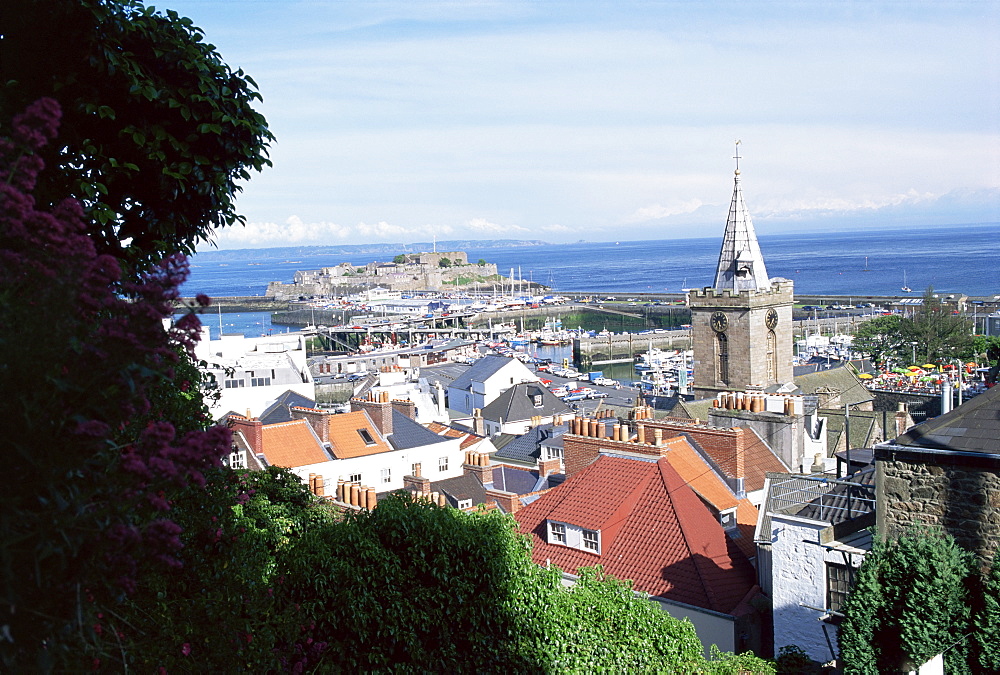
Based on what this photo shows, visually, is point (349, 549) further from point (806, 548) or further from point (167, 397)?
point (806, 548)

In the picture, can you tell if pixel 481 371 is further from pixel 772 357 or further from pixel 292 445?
pixel 292 445

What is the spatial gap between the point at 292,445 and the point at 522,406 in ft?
65.6

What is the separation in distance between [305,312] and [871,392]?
354 ft

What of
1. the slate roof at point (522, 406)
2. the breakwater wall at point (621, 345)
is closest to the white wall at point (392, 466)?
the slate roof at point (522, 406)

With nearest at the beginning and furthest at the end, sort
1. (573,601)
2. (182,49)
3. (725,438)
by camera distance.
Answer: (182,49) → (573,601) → (725,438)

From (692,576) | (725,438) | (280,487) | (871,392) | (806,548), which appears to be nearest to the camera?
(280,487)

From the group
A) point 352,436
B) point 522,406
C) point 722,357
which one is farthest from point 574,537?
point 522,406

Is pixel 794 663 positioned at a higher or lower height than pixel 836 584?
lower

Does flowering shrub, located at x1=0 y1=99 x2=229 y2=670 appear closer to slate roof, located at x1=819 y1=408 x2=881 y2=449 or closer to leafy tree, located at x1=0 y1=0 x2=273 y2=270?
leafy tree, located at x1=0 y1=0 x2=273 y2=270

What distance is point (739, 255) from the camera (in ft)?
112

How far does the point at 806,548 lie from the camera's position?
472 inches

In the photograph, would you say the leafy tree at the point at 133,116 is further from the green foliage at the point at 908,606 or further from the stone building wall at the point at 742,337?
the stone building wall at the point at 742,337

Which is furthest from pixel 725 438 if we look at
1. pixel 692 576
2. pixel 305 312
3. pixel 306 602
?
pixel 305 312

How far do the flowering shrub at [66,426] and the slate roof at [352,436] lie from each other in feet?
66.6
